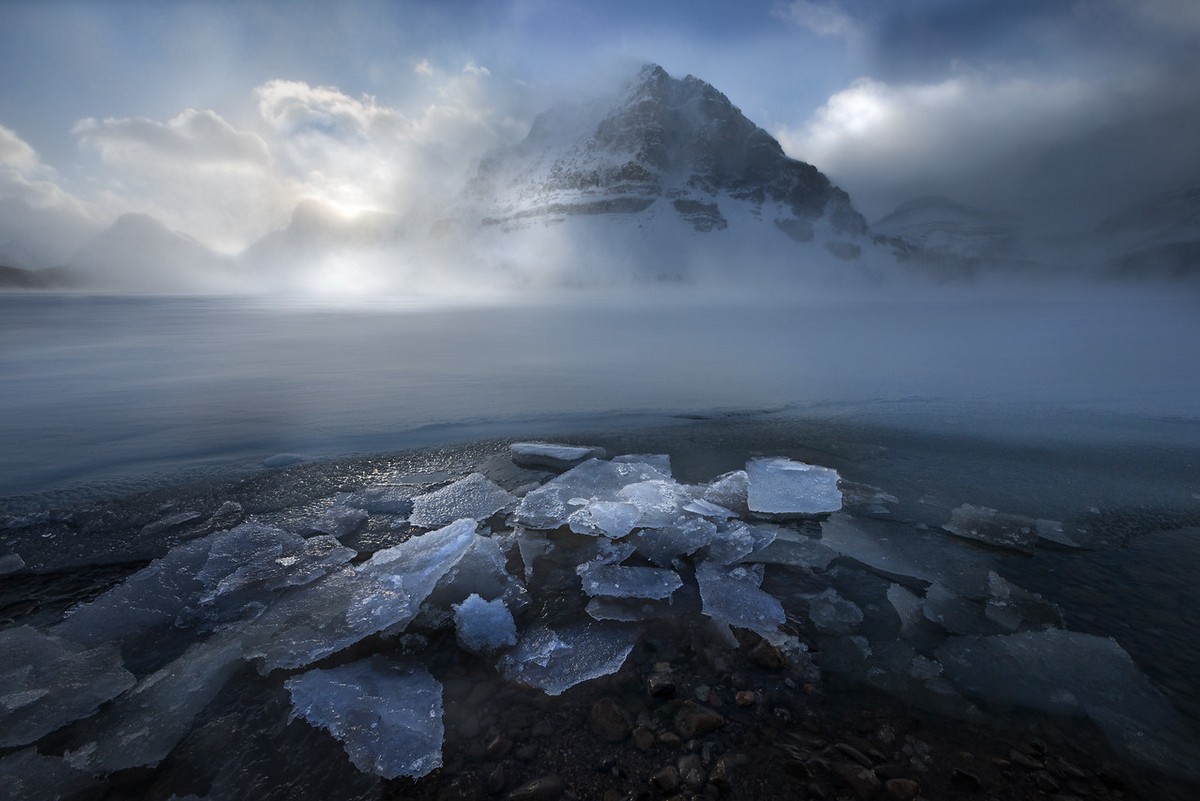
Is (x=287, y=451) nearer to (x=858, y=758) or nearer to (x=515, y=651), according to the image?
(x=515, y=651)

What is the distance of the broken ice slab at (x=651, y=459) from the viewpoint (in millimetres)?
4547

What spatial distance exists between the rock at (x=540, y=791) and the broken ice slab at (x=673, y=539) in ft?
5.08

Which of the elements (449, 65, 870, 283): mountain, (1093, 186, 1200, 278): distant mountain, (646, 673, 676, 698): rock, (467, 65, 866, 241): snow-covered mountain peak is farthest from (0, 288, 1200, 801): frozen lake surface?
(1093, 186, 1200, 278): distant mountain

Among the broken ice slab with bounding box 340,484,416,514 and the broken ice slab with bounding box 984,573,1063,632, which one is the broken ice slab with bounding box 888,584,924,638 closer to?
the broken ice slab with bounding box 984,573,1063,632

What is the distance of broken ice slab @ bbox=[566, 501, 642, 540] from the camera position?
3422 mm

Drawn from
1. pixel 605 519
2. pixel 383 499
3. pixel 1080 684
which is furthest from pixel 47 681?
pixel 1080 684

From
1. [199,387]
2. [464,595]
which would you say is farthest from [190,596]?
[199,387]

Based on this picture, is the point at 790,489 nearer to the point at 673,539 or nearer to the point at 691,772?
the point at 673,539

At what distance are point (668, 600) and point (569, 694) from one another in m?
0.84

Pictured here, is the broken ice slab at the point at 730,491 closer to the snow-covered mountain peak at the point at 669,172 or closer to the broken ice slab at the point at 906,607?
the broken ice slab at the point at 906,607

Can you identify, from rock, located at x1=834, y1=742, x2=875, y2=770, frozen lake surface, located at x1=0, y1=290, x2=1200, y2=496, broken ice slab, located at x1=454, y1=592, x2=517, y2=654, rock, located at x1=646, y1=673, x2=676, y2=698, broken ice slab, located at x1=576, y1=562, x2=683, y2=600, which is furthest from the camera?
frozen lake surface, located at x1=0, y1=290, x2=1200, y2=496

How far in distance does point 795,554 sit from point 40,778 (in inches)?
139

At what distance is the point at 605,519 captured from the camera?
137 inches

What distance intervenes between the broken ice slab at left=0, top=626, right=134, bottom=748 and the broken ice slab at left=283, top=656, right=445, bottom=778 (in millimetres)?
738
